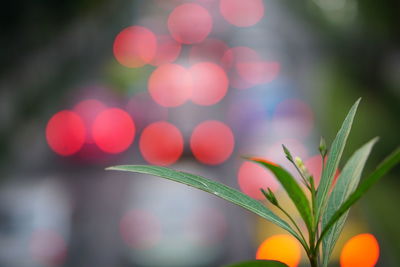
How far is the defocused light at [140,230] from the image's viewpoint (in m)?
2.93

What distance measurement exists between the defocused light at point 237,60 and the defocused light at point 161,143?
1.62 ft

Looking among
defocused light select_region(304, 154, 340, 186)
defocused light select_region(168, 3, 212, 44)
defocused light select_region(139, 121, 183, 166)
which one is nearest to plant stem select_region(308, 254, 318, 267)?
defocused light select_region(304, 154, 340, 186)

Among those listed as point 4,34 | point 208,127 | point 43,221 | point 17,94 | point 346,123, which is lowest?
point 346,123

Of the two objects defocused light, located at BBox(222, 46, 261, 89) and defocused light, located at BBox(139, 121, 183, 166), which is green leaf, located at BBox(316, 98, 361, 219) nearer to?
defocused light, located at BBox(139, 121, 183, 166)

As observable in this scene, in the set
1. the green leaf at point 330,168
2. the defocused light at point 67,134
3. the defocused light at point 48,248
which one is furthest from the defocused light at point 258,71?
the green leaf at point 330,168

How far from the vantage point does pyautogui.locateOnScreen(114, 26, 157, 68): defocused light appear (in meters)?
3.09

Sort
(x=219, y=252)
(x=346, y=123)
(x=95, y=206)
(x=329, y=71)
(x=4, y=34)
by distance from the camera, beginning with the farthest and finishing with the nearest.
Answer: (x=95, y=206) < (x=219, y=252) < (x=329, y=71) < (x=4, y=34) < (x=346, y=123)

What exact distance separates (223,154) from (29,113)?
1816mm

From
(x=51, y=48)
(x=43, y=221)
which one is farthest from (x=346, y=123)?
(x=43, y=221)

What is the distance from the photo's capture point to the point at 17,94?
1888 mm

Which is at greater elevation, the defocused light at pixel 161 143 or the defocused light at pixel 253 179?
the defocused light at pixel 161 143

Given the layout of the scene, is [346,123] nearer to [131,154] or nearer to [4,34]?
[4,34]

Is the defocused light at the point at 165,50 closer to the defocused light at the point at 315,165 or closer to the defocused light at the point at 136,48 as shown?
the defocused light at the point at 136,48

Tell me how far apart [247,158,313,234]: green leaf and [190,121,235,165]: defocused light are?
126 inches
